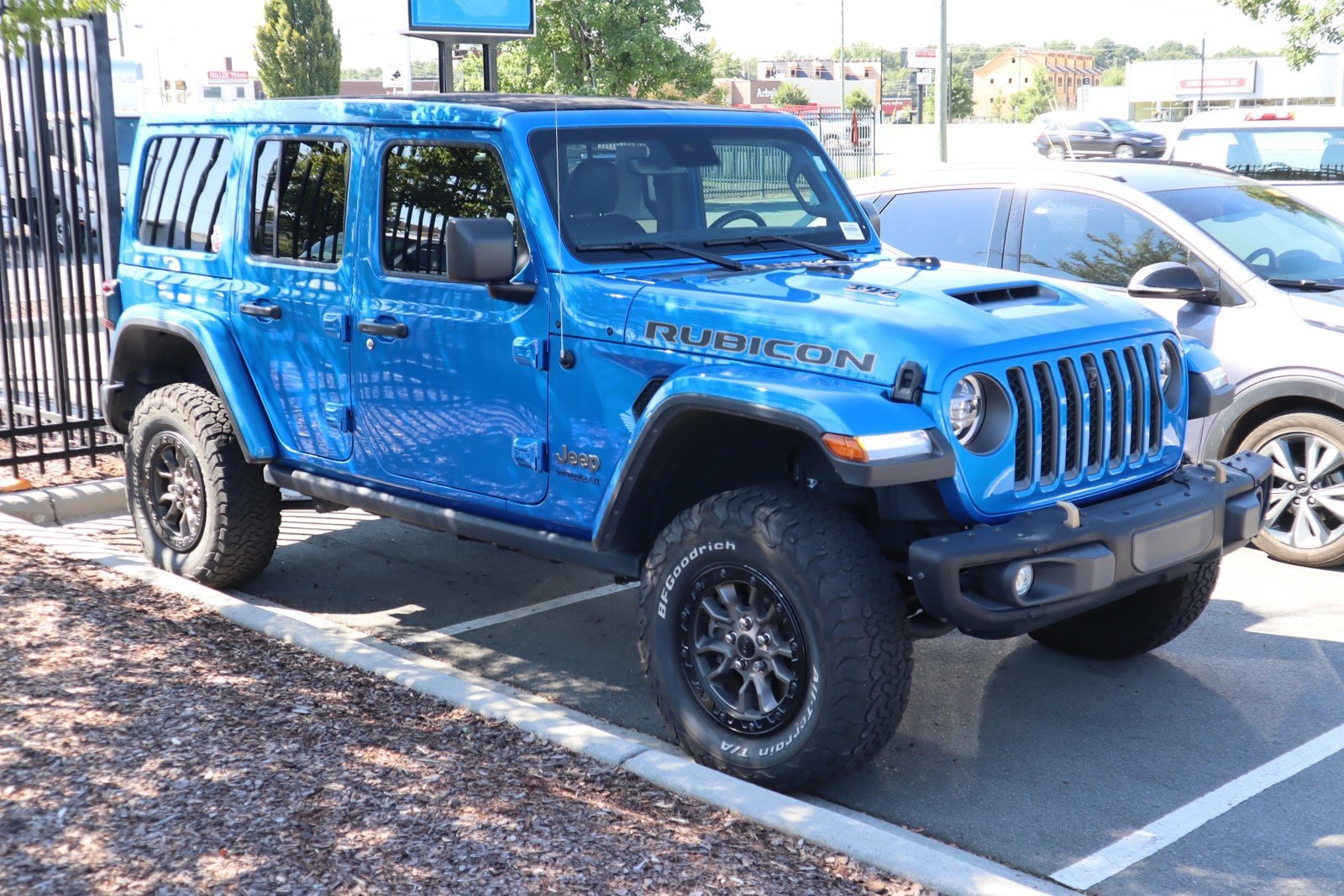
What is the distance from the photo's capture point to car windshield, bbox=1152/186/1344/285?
6.71 m

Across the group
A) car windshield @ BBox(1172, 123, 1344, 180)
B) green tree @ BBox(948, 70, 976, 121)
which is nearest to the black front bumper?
car windshield @ BBox(1172, 123, 1344, 180)

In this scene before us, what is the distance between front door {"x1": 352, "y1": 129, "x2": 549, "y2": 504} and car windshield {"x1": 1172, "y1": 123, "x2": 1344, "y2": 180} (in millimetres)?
7719

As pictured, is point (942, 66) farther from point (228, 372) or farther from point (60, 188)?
point (228, 372)

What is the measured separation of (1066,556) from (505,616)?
2926mm

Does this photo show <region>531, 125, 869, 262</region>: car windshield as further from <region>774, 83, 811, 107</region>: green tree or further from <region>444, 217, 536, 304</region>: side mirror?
<region>774, 83, 811, 107</region>: green tree

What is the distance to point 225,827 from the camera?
11.6 ft

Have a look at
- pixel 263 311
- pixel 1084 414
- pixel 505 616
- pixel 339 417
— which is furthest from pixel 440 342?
pixel 1084 414

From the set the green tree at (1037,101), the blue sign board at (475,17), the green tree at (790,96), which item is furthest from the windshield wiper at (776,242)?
the green tree at (1037,101)

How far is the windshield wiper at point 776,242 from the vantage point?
501 centimetres

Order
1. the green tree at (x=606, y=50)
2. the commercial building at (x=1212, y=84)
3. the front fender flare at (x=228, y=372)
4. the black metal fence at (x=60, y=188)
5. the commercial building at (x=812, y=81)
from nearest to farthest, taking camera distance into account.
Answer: the front fender flare at (x=228, y=372), the black metal fence at (x=60, y=188), the green tree at (x=606, y=50), the commercial building at (x=1212, y=84), the commercial building at (x=812, y=81)

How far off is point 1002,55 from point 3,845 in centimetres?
16907

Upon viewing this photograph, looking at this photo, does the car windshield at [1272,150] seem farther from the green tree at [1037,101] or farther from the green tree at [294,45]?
the green tree at [1037,101]

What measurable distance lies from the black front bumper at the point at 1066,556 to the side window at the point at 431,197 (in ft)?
6.79

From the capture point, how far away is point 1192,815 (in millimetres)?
4070
